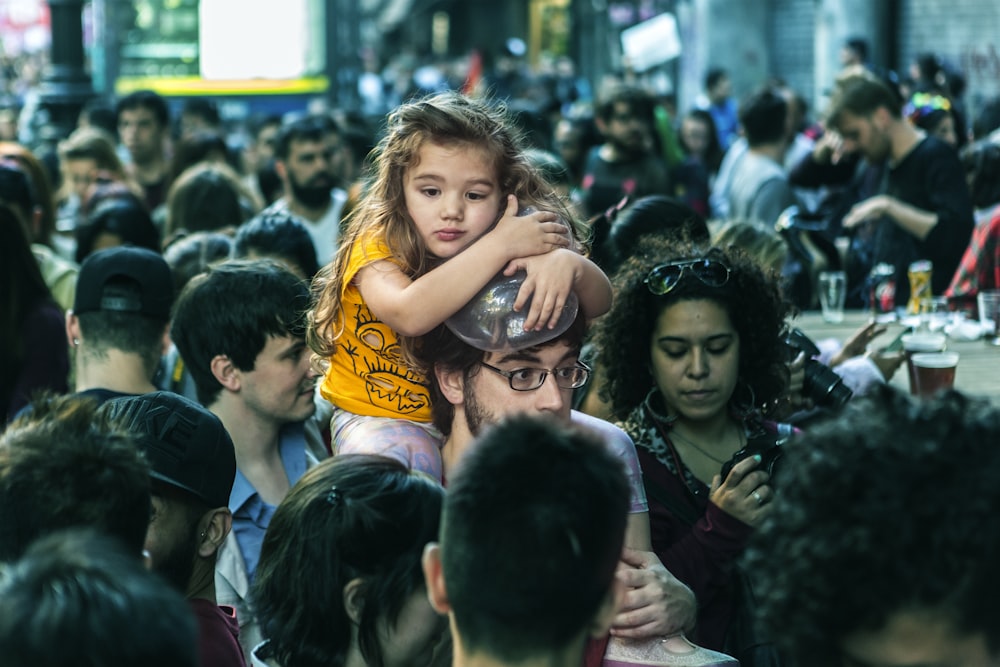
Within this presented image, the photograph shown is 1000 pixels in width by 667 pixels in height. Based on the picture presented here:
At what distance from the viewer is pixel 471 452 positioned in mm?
2324

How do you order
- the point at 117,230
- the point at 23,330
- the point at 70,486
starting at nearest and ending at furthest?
1. the point at 70,486
2. the point at 23,330
3. the point at 117,230

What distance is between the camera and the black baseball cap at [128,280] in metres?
4.66

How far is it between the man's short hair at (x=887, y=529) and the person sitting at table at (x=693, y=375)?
144 centimetres

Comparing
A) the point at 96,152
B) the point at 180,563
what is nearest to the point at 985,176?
the point at 96,152

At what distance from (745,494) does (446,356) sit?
82cm

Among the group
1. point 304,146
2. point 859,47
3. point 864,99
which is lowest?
point 304,146

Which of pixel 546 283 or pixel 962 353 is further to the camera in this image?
pixel 962 353

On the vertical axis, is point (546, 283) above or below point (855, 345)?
above

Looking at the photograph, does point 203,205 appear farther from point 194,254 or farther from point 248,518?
point 248,518

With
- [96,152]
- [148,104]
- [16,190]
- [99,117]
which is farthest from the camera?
[99,117]

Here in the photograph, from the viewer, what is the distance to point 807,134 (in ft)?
46.8

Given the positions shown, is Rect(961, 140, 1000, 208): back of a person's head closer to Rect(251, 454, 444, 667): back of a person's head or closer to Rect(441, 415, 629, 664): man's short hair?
Rect(251, 454, 444, 667): back of a person's head

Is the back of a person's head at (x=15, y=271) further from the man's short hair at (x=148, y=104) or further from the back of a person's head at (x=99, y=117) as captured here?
the back of a person's head at (x=99, y=117)

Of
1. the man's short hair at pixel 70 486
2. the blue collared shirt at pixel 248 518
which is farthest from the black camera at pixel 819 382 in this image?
the man's short hair at pixel 70 486
